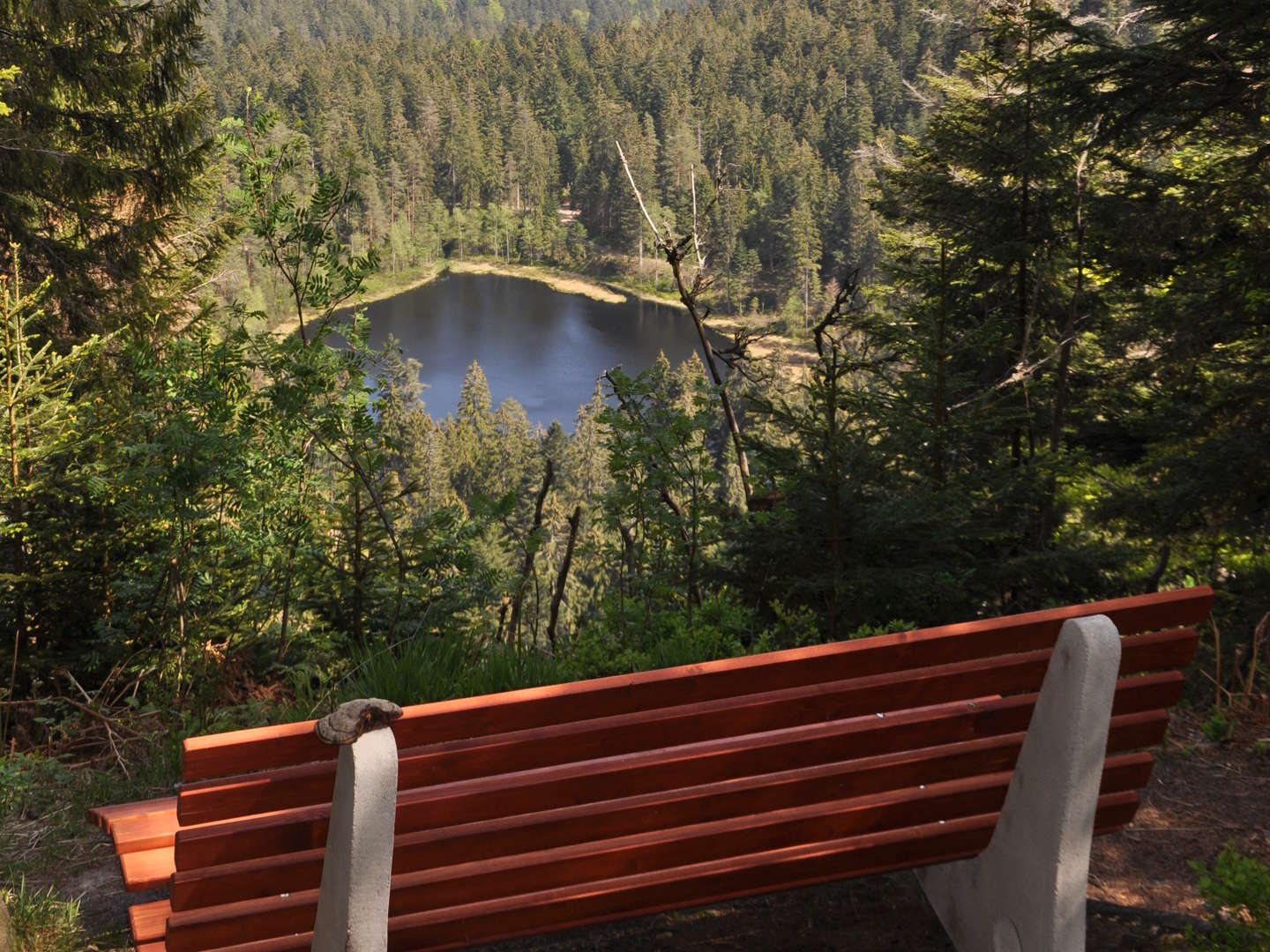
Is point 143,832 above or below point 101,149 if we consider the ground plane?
below

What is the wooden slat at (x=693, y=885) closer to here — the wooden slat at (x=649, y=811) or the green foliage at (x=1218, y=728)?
the wooden slat at (x=649, y=811)

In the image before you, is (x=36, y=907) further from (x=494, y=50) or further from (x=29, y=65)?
(x=494, y=50)

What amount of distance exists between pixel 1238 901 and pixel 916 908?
0.75 metres

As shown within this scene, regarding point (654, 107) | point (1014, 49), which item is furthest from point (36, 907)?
point (654, 107)

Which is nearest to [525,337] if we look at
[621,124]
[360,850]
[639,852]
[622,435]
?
[621,124]

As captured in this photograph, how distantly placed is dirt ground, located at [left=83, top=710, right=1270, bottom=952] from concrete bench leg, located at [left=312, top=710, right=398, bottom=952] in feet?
2.70

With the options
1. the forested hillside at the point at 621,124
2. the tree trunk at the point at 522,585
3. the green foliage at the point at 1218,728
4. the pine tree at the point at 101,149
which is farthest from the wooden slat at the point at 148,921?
the forested hillside at the point at 621,124

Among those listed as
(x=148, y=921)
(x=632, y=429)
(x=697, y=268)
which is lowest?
(x=148, y=921)

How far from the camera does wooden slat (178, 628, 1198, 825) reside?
1479 mm

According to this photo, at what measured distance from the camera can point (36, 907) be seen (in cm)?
231

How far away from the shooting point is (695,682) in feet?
5.34

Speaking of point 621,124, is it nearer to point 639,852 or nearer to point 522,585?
point 522,585

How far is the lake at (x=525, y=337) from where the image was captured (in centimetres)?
6612

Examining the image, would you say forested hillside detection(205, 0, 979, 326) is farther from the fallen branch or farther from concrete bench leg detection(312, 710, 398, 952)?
concrete bench leg detection(312, 710, 398, 952)
